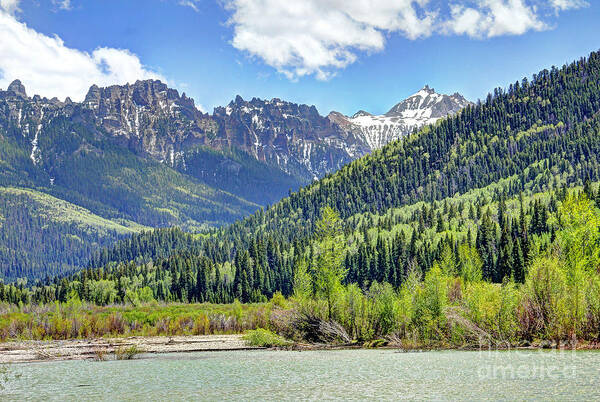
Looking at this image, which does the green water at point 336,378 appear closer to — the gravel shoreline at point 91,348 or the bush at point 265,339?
the gravel shoreline at point 91,348

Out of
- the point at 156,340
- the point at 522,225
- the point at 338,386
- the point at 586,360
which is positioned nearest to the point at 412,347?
the point at 586,360

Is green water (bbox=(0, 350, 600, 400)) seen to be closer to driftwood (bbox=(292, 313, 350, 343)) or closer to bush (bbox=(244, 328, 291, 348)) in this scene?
driftwood (bbox=(292, 313, 350, 343))

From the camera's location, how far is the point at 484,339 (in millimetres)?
56812

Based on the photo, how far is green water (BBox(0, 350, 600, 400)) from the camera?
3556cm

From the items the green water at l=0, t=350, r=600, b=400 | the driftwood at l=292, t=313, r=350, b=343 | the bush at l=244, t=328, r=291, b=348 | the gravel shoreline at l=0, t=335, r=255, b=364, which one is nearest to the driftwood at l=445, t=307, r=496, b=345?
the green water at l=0, t=350, r=600, b=400

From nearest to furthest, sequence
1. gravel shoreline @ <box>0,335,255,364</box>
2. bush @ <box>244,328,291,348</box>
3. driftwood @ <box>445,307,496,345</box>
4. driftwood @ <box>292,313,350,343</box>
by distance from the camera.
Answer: driftwood @ <box>445,307,496,345</box>, driftwood @ <box>292,313,350,343</box>, gravel shoreline @ <box>0,335,255,364</box>, bush @ <box>244,328,291,348</box>

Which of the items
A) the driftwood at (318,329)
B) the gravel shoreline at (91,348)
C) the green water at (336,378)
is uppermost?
the driftwood at (318,329)

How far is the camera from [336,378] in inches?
1684

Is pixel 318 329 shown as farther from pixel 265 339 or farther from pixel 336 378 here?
pixel 336 378

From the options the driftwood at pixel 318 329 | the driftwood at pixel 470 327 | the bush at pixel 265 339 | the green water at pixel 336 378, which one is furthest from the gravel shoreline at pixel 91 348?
the driftwood at pixel 470 327

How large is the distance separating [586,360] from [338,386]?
20199 millimetres

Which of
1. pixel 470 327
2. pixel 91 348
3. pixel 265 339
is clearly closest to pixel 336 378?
pixel 470 327

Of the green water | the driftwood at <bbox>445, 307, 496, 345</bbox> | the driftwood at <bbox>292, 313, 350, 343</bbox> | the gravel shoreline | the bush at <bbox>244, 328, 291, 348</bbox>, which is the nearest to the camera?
the green water

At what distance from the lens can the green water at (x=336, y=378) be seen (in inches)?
1400
